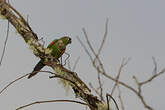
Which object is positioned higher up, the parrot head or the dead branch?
the parrot head

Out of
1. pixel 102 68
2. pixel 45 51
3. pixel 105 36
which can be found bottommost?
pixel 102 68

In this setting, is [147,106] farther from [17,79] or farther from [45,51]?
[45,51]

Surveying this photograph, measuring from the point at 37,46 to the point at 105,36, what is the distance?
132 centimetres

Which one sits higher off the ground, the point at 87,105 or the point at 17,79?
the point at 17,79

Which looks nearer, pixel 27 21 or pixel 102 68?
pixel 102 68

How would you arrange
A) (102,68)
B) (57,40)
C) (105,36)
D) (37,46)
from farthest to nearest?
(57,40), (37,46), (105,36), (102,68)

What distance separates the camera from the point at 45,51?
3162mm

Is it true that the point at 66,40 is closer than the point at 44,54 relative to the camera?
No

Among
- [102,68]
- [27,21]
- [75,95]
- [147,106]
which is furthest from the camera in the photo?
[27,21]

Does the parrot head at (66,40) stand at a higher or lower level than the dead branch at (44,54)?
higher

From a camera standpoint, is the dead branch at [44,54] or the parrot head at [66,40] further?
the parrot head at [66,40]

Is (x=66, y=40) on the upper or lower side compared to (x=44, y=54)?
upper

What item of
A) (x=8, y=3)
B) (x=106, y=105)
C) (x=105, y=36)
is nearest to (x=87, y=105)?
(x=106, y=105)

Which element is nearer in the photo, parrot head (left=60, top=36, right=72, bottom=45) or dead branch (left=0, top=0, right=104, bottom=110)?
dead branch (left=0, top=0, right=104, bottom=110)
